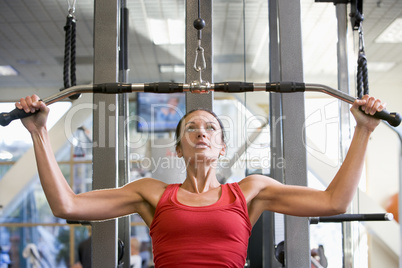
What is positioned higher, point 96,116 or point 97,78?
point 97,78

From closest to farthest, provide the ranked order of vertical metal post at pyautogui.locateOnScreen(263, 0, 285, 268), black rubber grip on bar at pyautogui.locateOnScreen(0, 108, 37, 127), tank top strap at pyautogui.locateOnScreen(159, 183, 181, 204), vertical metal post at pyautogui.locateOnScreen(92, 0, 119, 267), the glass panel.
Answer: black rubber grip on bar at pyautogui.locateOnScreen(0, 108, 37, 127), tank top strap at pyautogui.locateOnScreen(159, 183, 181, 204), vertical metal post at pyautogui.locateOnScreen(92, 0, 119, 267), vertical metal post at pyautogui.locateOnScreen(263, 0, 285, 268), the glass panel

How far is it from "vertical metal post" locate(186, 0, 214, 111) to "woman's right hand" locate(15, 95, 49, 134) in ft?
1.93

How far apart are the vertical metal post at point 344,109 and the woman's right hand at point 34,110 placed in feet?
5.85

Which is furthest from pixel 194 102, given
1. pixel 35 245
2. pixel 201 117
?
pixel 35 245

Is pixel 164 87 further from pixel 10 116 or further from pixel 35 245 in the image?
pixel 35 245

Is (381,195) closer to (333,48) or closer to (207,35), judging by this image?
(333,48)

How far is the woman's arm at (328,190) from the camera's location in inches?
47.0

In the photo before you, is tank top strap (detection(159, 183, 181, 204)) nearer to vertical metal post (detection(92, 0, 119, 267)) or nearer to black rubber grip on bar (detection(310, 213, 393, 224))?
vertical metal post (detection(92, 0, 119, 267))

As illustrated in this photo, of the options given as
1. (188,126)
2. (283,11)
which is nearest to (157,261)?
(188,126)

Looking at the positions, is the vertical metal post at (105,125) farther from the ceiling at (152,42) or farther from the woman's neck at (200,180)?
the ceiling at (152,42)

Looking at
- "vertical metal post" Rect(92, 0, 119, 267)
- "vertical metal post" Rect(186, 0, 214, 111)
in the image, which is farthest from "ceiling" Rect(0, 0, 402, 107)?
"vertical metal post" Rect(186, 0, 214, 111)

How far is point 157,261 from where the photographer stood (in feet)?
4.14

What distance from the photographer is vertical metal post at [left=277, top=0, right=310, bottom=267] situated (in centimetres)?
148

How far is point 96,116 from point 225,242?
0.74 metres
